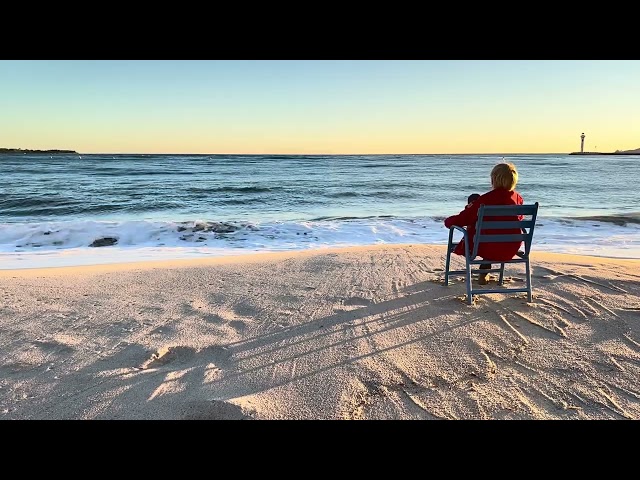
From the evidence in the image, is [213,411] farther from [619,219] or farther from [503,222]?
[619,219]

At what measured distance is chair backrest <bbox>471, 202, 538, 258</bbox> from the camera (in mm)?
4410

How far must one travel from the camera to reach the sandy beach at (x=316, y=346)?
2850 millimetres

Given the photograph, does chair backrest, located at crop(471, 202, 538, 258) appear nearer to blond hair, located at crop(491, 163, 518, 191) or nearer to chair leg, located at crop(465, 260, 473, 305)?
chair leg, located at crop(465, 260, 473, 305)

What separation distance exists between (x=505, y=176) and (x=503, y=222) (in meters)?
0.48

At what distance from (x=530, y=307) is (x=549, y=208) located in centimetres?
1322

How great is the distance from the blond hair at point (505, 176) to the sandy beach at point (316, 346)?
3.98ft

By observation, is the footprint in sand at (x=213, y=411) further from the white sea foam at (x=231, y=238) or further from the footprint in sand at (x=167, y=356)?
the white sea foam at (x=231, y=238)

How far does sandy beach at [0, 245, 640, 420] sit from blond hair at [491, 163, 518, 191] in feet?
3.98

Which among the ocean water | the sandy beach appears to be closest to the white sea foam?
the ocean water

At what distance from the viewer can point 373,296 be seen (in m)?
5.05

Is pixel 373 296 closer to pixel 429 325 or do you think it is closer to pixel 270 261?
pixel 429 325
